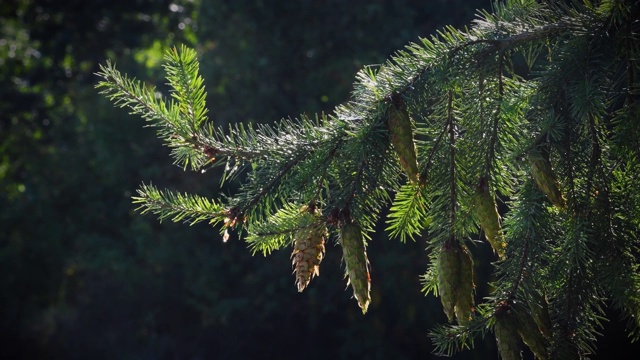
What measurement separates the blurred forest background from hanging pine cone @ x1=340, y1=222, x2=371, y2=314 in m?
3.31

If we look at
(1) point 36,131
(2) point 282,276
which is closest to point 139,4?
(1) point 36,131

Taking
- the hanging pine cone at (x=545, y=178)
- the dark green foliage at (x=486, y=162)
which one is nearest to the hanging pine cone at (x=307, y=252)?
the dark green foliage at (x=486, y=162)

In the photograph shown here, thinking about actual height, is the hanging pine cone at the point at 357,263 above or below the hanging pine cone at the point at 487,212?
below

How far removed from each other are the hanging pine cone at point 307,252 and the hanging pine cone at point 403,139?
201mm

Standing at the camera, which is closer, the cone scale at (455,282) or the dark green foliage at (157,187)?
the cone scale at (455,282)

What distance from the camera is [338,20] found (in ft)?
15.8

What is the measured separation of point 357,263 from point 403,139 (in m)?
0.25

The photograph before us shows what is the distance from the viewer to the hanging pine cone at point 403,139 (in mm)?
1194

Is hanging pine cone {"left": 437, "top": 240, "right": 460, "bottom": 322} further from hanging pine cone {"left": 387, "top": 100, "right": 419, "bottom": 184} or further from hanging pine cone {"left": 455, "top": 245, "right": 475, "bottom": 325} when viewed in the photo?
hanging pine cone {"left": 387, "top": 100, "right": 419, "bottom": 184}

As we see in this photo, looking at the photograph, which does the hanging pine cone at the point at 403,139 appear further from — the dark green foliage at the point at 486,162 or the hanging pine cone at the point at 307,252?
the hanging pine cone at the point at 307,252

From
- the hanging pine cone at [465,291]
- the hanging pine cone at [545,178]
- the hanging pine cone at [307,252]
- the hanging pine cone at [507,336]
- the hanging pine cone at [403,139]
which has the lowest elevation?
the hanging pine cone at [507,336]

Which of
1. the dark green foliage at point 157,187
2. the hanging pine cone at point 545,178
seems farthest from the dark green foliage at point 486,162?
the dark green foliage at point 157,187

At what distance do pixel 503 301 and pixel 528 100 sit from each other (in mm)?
433

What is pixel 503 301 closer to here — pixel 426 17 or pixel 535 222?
pixel 535 222
